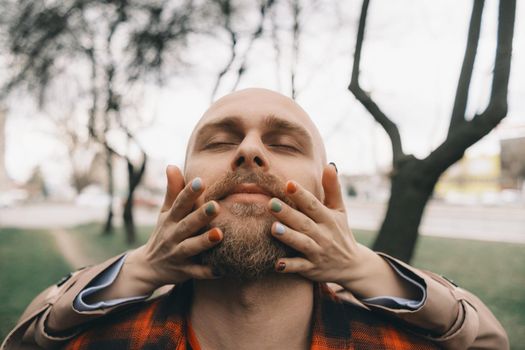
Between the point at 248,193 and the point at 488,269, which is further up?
the point at 248,193

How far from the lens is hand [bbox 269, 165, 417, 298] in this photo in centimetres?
135

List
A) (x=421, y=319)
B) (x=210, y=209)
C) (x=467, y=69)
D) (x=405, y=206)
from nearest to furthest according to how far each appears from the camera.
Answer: (x=210, y=209) → (x=421, y=319) → (x=467, y=69) → (x=405, y=206)

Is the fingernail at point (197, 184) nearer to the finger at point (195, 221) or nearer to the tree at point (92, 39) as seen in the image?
the finger at point (195, 221)

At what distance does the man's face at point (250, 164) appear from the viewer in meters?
1.44

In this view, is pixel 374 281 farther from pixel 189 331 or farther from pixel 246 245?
pixel 189 331

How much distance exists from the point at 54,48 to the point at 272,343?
1020 centimetres

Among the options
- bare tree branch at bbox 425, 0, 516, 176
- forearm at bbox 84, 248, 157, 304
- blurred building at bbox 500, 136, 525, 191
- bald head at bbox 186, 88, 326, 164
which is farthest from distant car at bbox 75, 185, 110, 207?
blurred building at bbox 500, 136, 525, 191

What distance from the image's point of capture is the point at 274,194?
1.49 metres

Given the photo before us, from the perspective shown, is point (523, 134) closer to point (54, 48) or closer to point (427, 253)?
point (427, 253)

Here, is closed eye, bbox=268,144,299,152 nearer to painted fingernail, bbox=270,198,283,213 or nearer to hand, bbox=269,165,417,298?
hand, bbox=269,165,417,298

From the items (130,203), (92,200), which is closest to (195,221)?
(130,203)

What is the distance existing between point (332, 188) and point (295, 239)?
32 centimetres

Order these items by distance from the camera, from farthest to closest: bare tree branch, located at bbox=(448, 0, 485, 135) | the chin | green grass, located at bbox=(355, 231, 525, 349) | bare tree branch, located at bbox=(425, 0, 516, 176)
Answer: green grass, located at bbox=(355, 231, 525, 349)
bare tree branch, located at bbox=(448, 0, 485, 135)
bare tree branch, located at bbox=(425, 0, 516, 176)
the chin

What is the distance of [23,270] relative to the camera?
8875mm
